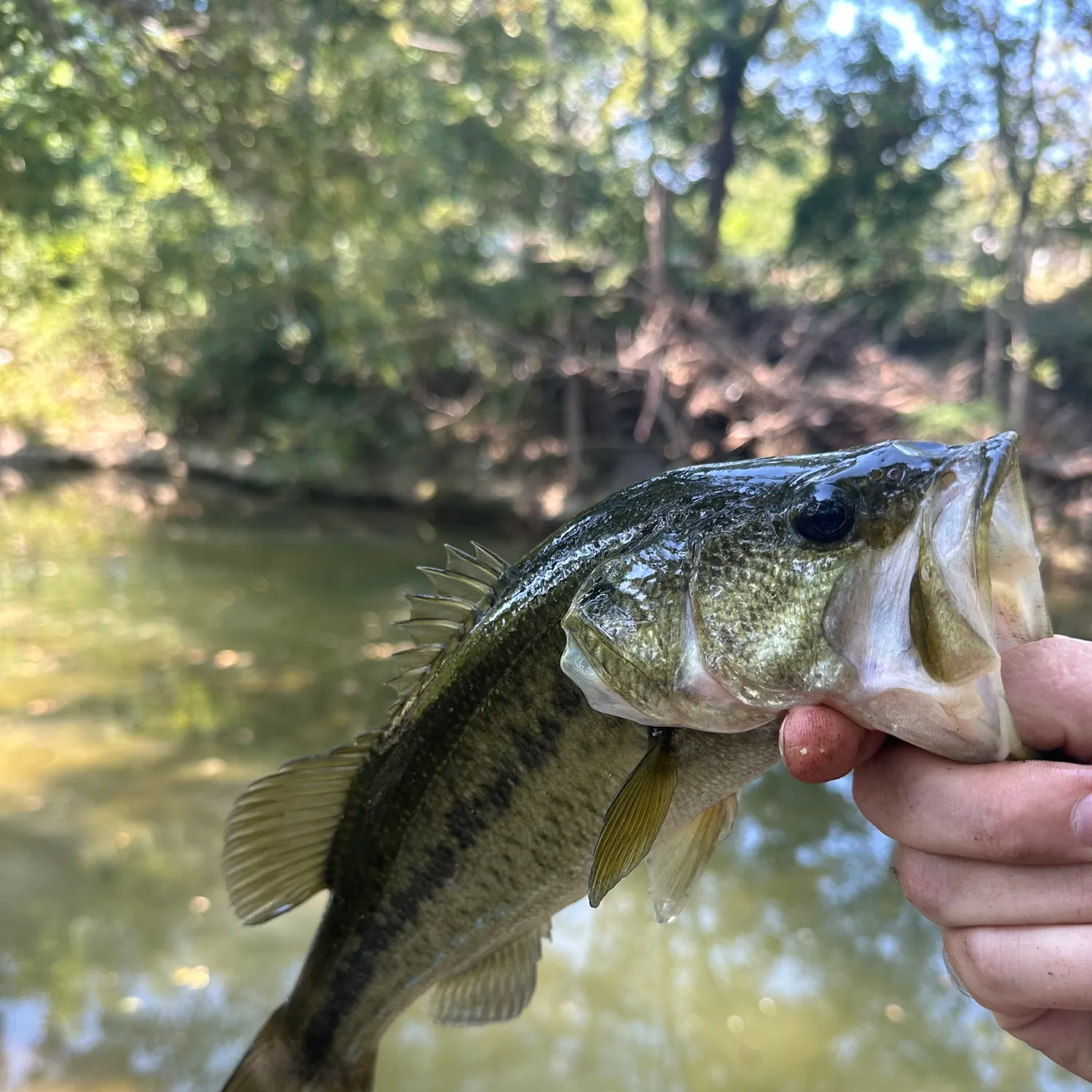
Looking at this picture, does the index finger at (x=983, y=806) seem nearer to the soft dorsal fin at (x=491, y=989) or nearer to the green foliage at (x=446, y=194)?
the soft dorsal fin at (x=491, y=989)

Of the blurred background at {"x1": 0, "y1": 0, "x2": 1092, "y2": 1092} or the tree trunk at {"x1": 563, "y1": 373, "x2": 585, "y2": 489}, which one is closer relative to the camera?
the blurred background at {"x1": 0, "y1": 0, "x2": 1092, "y2": 1092}

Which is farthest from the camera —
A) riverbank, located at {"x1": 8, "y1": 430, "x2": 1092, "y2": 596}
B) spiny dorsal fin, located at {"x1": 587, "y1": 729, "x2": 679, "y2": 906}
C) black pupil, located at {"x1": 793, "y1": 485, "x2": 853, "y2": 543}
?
riverbank, located at {"x1": 8, "y1": 430, "x2": 1092, "y2": 596}

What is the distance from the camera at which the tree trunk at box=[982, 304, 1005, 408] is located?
9.83m

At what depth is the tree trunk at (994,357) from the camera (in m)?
9.83

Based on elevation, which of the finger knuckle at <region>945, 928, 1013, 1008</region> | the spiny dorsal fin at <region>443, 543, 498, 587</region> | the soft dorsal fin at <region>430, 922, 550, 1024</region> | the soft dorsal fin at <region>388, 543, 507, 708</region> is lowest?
the soft dorsal fin at <region>430, 922, 550, 1024</region>

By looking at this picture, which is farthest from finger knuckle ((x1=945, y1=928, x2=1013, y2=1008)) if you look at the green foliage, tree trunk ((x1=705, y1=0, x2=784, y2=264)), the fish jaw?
tree trunk ((x1=705, y1=0, x2=784, y2=264))

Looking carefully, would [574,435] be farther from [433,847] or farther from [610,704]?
[610,704]

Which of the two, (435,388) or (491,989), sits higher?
(491,989)

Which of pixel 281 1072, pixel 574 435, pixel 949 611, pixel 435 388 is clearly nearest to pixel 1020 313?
pixel 574 435

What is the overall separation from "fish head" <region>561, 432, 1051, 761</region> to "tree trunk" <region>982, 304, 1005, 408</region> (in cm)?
968

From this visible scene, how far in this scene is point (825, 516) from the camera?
1.06 m

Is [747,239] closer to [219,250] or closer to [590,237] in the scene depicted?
[590,237]

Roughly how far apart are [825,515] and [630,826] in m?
0.53

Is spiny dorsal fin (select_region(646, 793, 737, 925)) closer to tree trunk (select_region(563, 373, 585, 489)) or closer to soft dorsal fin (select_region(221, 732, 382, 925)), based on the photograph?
soft dorsal fin (select_region(221, 732, 382, 925))
